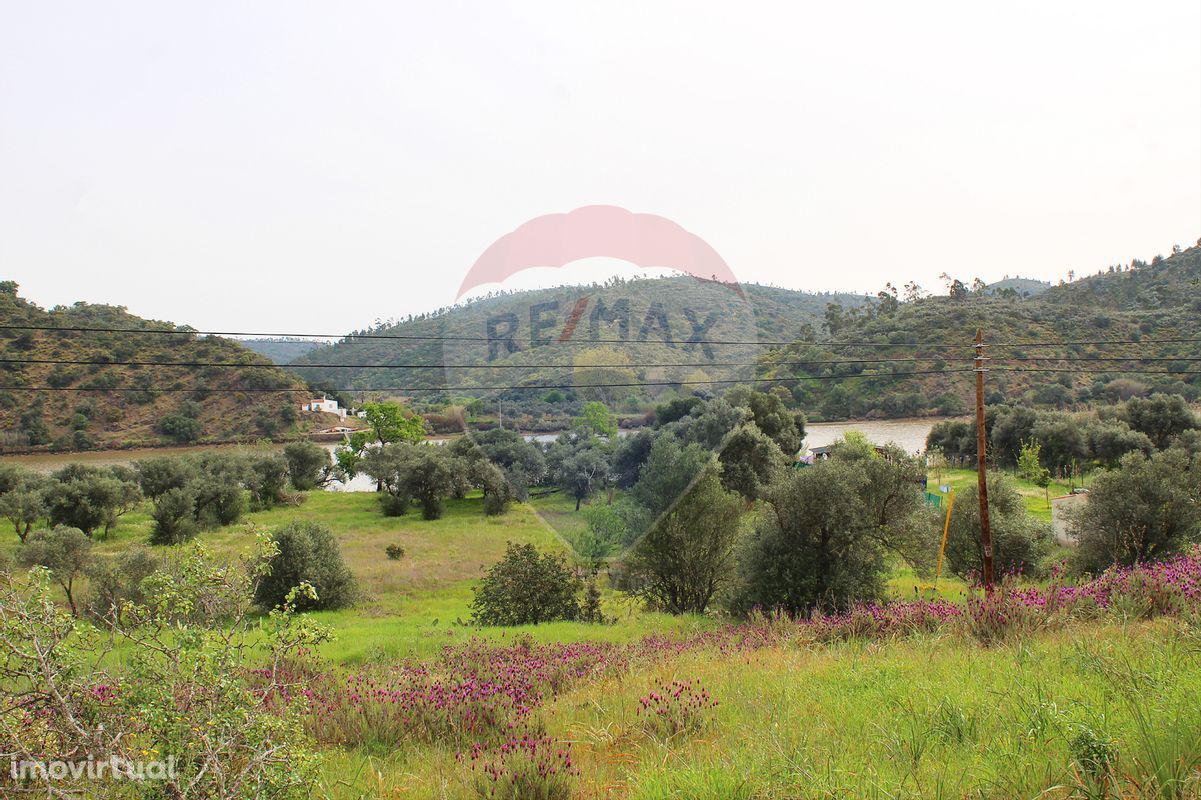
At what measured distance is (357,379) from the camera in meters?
83.1

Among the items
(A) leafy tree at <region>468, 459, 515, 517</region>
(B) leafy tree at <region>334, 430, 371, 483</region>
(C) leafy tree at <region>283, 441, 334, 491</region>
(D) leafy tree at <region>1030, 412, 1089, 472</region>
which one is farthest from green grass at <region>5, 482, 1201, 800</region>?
(B) leafy tree at <region>334, 430, 371, 483</region>

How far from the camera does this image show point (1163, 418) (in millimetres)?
50938

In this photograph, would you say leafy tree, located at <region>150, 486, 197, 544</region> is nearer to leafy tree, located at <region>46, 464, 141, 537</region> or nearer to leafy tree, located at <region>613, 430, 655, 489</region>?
leafy tree, located at <region>46, 464, 141, 537</region>

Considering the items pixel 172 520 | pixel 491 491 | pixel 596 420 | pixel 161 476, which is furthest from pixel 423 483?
pixel 596 420

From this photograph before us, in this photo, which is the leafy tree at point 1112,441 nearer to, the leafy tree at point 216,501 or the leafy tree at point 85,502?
the leafy tree at point 216,501

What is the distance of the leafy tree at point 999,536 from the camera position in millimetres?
24623

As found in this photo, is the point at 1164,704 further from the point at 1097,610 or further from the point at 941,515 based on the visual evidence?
the point at 941,515

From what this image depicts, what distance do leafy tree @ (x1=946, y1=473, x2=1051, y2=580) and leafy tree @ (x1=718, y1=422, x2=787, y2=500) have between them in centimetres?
1516

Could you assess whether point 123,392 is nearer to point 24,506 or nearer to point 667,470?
point 24,506

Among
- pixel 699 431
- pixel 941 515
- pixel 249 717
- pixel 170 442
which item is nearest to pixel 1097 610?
pixel 699 431

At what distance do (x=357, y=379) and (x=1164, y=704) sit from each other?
85.8 meters

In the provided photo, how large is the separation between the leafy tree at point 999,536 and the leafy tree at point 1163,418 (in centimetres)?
3308

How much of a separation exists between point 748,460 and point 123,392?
209ft

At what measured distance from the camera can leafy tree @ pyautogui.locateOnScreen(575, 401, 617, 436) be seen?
12.2m
